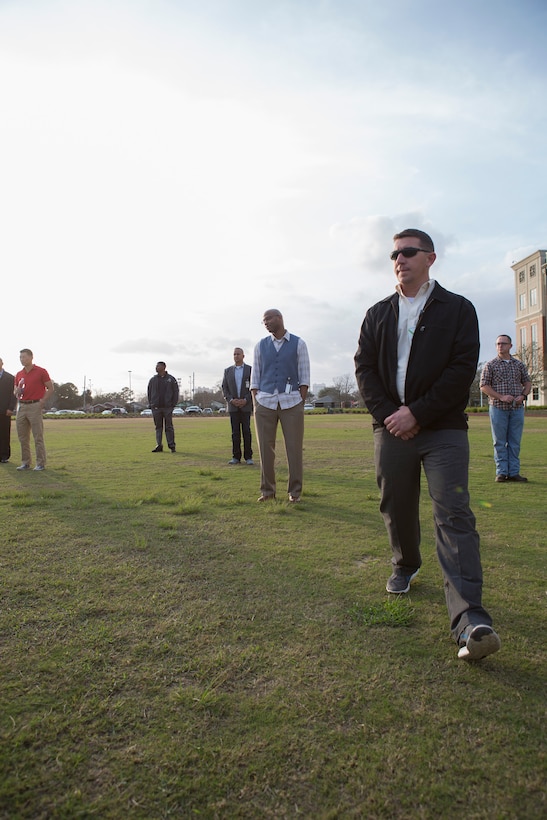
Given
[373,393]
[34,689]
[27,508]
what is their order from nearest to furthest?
[34,689]
[373,393]
[27,508]

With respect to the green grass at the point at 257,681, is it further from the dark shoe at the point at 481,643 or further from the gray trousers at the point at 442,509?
the gray trousers at the point at 442,509

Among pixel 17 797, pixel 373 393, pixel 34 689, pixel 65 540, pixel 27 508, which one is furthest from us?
pixel 27 508

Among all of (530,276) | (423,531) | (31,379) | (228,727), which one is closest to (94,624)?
(228,727)

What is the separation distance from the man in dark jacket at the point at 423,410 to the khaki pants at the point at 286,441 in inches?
109

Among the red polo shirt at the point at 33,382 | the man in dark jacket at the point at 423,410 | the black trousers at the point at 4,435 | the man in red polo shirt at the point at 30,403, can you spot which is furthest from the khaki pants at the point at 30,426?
the man in dark jacket at the point at 423,410

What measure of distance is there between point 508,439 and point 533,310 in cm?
6784

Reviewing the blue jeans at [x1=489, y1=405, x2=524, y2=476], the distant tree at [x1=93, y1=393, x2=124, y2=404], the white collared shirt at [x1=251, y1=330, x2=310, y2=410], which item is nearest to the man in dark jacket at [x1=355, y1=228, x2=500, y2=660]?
the white collared shirt at [x1=251, y1=330, x2=310, y2=410]

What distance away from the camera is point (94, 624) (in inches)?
112

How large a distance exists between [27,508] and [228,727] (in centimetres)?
464

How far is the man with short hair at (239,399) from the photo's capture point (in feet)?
33.0

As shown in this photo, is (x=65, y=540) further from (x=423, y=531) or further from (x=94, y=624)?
(x=423, y=531)

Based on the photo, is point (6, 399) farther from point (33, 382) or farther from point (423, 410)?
point (423, 410)

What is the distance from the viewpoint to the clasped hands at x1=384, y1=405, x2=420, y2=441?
2.99 meters

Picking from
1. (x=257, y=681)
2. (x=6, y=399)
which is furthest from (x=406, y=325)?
(x=6, y=399)
